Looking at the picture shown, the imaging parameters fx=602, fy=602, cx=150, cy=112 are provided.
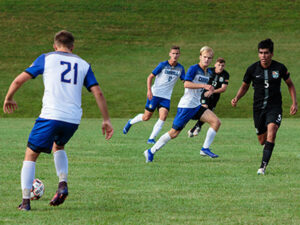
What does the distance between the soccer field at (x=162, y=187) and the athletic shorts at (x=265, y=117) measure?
0.75 m

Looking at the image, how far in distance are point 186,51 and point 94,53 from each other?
749 centimetres

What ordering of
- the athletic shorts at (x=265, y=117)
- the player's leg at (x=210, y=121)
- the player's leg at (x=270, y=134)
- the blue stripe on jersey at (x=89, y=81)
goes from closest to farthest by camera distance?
the blue stripe on jersey at (x=89, y=81) → the player's leg at (x=270, y=134) → the athletic shorts at (x=265, y=117) → the player's leg at (x=210, y=121)

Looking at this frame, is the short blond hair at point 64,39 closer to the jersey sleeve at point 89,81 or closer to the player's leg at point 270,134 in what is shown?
the jersey sleeve at point 89,81

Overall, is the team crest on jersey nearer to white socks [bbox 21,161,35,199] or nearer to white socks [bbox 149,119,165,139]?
white socks [bbox 21,161,35,199]

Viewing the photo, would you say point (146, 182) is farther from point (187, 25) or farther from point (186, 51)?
point (187, 25)

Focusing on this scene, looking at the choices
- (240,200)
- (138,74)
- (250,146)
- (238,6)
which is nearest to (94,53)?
(138,74)

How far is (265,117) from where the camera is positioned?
10.3 meters

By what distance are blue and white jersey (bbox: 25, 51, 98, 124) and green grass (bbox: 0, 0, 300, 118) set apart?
30214 mm

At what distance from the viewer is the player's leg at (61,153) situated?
22.3 ft

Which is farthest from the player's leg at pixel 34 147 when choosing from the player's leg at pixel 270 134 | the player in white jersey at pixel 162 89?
the player in white jersey at pixel 162 89

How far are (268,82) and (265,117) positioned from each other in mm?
632

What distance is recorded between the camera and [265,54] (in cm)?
981

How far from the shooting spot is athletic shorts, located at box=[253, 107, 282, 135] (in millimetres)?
9992

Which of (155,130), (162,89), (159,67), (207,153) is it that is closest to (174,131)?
(207,153)
